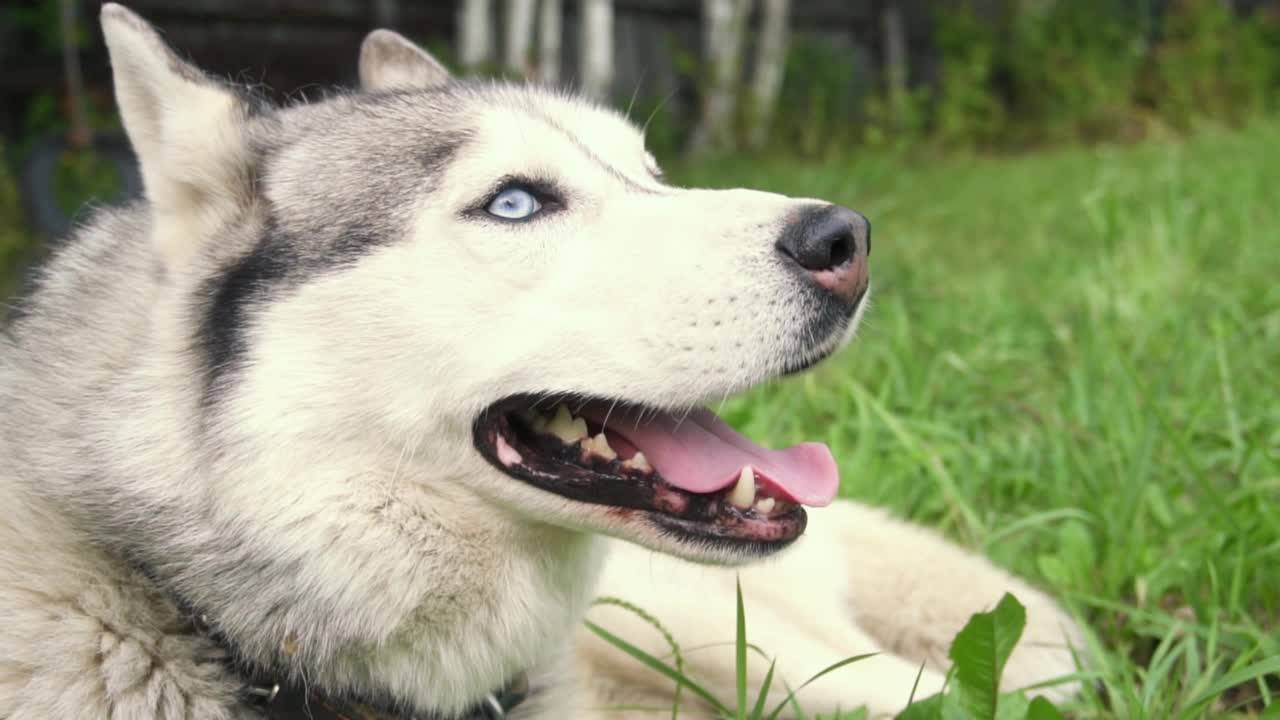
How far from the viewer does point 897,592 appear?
2.78 metres

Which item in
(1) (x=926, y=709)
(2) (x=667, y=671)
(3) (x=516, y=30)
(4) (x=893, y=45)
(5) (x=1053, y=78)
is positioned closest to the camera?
(1) (x=926, y=709)

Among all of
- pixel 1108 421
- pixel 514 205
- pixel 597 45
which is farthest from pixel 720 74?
pixel 514 205

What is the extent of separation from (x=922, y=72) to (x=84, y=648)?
41.3ft

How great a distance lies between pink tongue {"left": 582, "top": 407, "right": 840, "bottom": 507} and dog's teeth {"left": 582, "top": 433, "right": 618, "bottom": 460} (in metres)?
0.06

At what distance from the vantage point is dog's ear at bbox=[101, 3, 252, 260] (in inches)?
77.7

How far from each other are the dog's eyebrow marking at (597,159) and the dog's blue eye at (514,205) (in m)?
0.19

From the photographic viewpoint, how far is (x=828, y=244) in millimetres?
1873

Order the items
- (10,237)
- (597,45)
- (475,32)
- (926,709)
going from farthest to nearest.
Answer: (597,45) < (475,32) < (10,237) < (926,709)

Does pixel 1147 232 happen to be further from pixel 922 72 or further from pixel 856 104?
pixel 922 72

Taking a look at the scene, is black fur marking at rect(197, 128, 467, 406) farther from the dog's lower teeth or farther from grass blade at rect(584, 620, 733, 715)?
grass blade at rect(584, 620, 733, 715)

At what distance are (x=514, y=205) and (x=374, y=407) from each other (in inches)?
17.4

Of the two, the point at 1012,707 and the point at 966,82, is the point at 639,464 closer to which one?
the point at 1012,707

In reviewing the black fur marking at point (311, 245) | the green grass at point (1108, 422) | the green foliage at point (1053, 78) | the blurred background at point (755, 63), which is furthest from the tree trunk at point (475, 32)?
the black fur marking at point (311, 245)

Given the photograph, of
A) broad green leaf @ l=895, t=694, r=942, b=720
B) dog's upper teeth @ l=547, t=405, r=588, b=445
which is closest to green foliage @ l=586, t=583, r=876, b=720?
broad green leaf @ l=895, t=694, r=942, b=720
